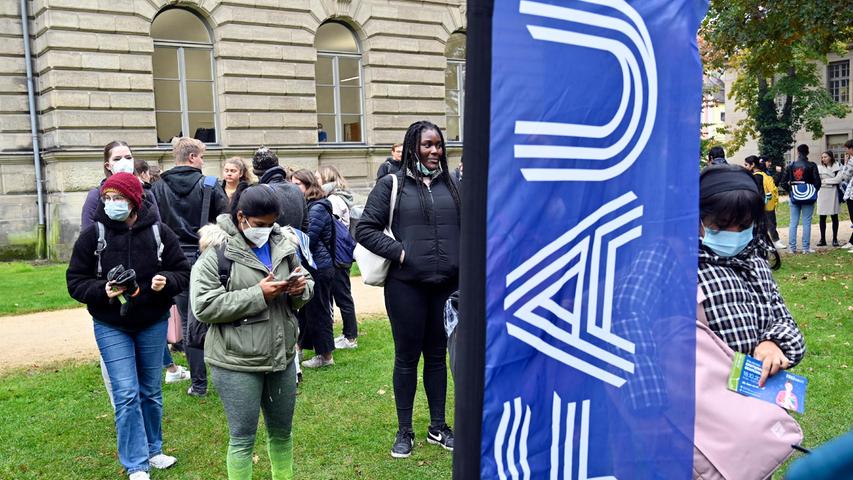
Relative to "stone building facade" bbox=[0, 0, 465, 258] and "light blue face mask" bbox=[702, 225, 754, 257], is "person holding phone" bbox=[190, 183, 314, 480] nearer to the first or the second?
"light blue face mask" bbox=[702, 225, 754, 257]

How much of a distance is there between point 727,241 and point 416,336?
241 cm

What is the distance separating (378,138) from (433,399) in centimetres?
1539

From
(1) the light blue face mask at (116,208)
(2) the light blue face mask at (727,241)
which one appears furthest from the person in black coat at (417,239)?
(2) the light blue face mask at (727,241)

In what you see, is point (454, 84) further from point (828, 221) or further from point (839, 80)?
point (839, 80)

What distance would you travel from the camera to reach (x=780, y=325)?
292 centimetres

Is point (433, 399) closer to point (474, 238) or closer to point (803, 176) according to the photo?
point (474, 238)

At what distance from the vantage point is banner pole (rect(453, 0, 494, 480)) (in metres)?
1.86

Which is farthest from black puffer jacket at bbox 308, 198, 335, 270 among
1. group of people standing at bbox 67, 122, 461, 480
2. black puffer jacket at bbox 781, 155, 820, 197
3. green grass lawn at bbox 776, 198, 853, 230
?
green grass lawn at bbox 776, 198, 853, 230

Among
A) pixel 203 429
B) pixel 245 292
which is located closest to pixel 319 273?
pixel 203 429

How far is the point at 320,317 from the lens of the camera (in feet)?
24.3

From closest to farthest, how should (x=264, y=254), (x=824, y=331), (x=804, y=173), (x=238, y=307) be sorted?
(x=238, y=307)
(x=264, y=254)
(x=824, y=331)
(x=804, y=173)

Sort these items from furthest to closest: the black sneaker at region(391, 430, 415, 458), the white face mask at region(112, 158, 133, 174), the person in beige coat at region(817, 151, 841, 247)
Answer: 1. the person in beige coat at region(817, 151, 841, 247)
2. the white face mask at region(112, 158, 133, 174)
3. the black sneaker at region(391, 430, 415, 458)

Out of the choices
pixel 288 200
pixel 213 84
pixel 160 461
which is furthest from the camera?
pixel 213 84

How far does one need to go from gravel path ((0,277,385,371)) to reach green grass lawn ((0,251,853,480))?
47cm
